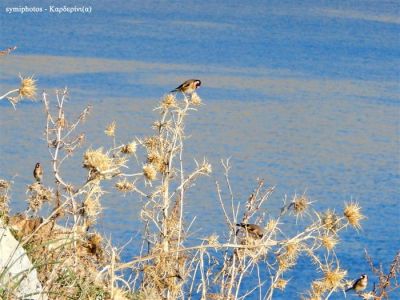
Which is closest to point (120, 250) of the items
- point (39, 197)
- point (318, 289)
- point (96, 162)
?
point (39, 197)

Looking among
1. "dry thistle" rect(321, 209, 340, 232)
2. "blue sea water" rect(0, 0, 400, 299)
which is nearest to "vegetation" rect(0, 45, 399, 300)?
"dry thistle" rect(321, 209, 340, 232)

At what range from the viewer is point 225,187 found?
49.4 ft

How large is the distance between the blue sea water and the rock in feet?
5.39

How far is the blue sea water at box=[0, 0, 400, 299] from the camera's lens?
620 inches

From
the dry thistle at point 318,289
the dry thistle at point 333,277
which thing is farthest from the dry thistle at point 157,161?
the dry thistle at point 333,277

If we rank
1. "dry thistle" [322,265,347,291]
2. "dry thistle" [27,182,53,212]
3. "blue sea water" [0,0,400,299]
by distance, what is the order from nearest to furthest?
"dry thistle" [322,265,347,291] < "dry thistle" [27,182,53,212] < "blue sea water" [0,0,400,299]

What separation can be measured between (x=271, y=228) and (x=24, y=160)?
12.0 m

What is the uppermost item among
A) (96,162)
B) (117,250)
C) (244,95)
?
(244,95)

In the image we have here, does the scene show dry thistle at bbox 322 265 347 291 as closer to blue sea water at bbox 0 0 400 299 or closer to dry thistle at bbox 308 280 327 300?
dry thistle at bbox 308 280 327 300

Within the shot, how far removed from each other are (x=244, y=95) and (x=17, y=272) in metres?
21.5

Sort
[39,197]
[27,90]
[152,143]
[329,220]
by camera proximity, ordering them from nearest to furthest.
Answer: [27,90], [329,220], [39,197], [152,143]

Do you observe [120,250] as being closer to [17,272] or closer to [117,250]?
[117,250]

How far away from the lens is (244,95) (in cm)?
2628

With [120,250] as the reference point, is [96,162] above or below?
below
